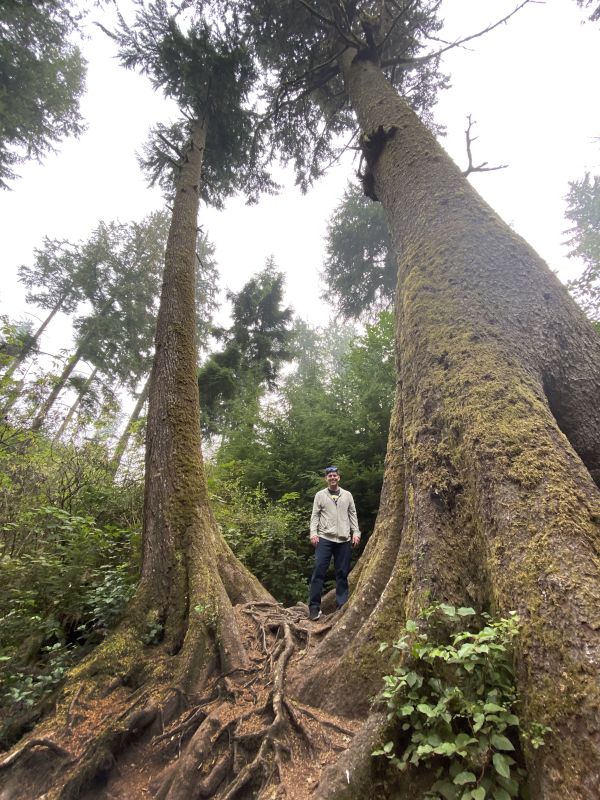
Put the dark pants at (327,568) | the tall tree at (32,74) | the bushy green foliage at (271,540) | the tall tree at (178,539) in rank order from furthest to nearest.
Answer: the tall tree at (32,74), the bushy green foliage at (271,540), the dark pants at (327,568), the tall tree at (178,539)

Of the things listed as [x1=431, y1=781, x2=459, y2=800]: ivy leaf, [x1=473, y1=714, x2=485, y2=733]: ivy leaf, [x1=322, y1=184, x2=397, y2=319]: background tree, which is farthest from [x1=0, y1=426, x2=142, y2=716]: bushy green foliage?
[x1=322, y1=184, x2=397, y2=319]: background tree

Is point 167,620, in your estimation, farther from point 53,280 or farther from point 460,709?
point 53,280

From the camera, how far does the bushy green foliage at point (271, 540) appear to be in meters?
6.09

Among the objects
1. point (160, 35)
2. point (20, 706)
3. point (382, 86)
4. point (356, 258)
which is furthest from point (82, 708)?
point (356, 258)

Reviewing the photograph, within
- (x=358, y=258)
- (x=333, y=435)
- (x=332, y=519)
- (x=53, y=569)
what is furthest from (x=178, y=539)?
(x=358, y=258)

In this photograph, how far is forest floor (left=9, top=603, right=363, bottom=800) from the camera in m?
2.14

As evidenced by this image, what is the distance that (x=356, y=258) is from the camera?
14055mm

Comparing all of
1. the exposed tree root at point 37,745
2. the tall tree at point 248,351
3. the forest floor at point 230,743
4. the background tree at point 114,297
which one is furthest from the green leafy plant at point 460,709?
the background tree at point 114,297

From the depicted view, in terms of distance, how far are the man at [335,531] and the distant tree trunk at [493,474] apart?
196cm

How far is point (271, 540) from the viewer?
6637mm

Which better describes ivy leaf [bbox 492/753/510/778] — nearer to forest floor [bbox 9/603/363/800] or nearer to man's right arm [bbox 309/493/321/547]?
forest floor [bbox 9/603/363/800]

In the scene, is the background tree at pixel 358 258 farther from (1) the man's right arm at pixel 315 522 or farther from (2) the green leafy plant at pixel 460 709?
(2) the green leafy plant at pixel 460 709

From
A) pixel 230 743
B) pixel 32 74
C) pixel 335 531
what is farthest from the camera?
pixel 32 74

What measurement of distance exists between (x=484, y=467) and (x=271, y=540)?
5.28 metres
